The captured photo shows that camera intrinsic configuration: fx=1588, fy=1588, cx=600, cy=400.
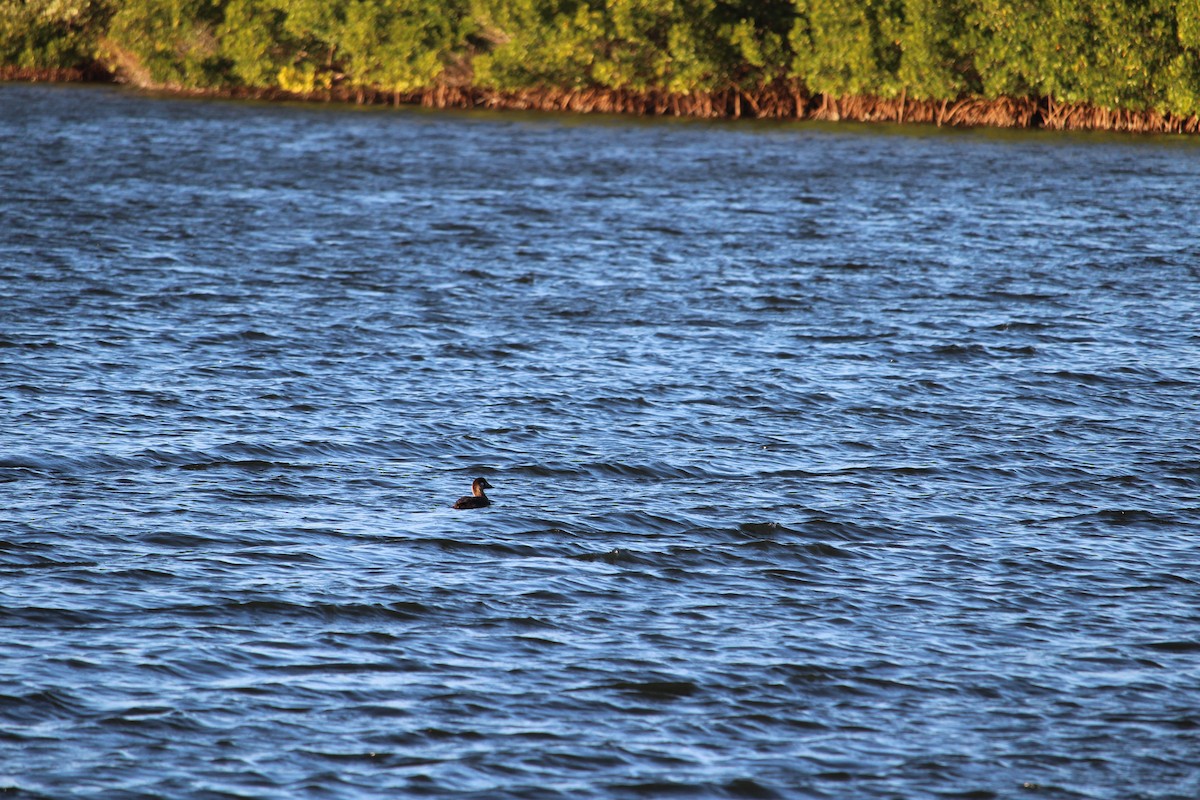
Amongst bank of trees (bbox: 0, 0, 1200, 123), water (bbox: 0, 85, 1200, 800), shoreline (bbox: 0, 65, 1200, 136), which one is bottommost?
water (bbox: 0, 85, 1200, 800)

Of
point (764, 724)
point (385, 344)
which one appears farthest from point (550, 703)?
point (385, 344)

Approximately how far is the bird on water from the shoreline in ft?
158

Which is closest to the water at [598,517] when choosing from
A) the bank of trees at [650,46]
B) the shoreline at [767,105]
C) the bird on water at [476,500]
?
the bird on water at [476,500]

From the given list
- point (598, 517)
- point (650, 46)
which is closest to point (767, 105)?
point (650, 46)

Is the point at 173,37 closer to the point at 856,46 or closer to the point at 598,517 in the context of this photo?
the point at 856,46

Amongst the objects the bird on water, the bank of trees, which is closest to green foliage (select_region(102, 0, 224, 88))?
the bank of trees

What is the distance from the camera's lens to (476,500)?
15508 mm

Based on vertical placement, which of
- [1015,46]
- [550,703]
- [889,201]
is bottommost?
[550,703]

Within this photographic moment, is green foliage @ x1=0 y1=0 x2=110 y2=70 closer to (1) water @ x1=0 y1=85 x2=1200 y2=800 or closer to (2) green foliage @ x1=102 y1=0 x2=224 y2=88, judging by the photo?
(2) green foliage @ x1=102 y1=0 x2=224 y2=88

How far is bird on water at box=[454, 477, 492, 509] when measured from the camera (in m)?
15.5

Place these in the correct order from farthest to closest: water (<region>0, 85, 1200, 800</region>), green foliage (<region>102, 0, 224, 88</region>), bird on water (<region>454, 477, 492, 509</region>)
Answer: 1. green foliage (<region>102, 0, 224, 88</region>)
2. bird on water (<region>454, 477, 492, 509</region>)
3. water (<region>0, 85, 1200, 800</region>)

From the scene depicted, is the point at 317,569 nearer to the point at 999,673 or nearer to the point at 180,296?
the point at 999,673

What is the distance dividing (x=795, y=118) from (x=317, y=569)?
2373 inches

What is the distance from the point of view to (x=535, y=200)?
4275 cm
